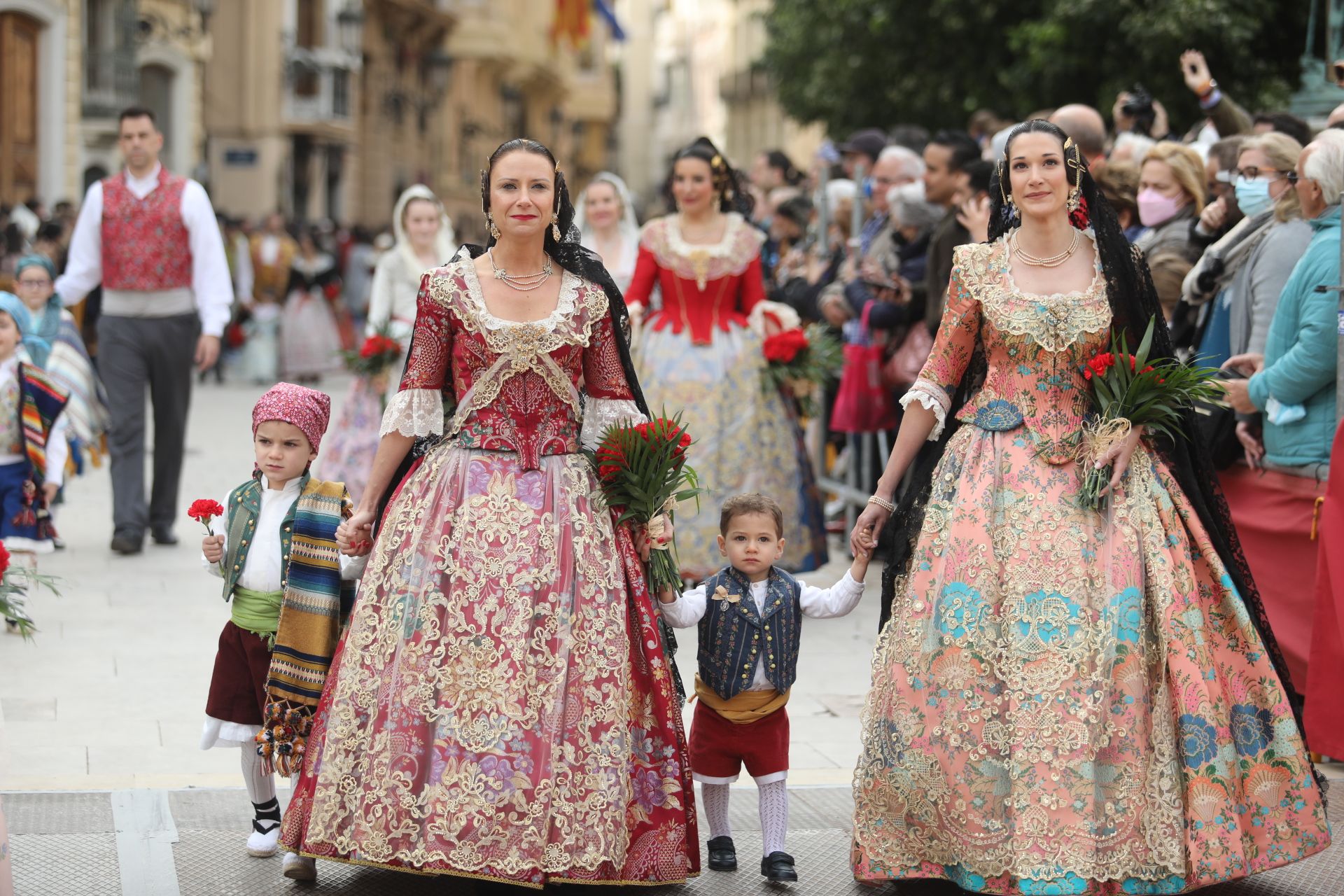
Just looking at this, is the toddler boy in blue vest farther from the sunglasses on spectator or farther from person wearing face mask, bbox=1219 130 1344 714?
the sunglasses on spectator

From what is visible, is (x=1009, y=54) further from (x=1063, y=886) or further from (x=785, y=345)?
(x=1063, y=886)

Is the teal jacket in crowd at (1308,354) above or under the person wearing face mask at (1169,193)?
under

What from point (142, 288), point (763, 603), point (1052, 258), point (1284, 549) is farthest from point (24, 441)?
point (1284, 549)

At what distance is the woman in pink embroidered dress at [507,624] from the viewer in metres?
4.41

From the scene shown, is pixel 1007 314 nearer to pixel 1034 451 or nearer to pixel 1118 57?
pixel 1034 451

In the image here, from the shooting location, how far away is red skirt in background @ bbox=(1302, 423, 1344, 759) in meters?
5.50

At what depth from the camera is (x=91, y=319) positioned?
9.73 meters

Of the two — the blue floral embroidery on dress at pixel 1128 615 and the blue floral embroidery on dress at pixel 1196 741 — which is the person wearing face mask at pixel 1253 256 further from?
the blue floral embroidery on dress at pixel 1196 741

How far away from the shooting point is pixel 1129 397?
4.74m

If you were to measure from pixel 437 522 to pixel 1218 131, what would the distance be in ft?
19.1

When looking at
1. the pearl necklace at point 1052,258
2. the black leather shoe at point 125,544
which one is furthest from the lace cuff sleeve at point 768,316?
the pearl necklace at point 1052,258

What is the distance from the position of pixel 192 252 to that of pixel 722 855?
18.2 ft

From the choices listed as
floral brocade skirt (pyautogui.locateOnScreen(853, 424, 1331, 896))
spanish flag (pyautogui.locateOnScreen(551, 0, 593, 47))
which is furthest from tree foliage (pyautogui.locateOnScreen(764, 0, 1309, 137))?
→ spanish flag (pyautogui.locateOnScreen(551, 0, 593, 47))

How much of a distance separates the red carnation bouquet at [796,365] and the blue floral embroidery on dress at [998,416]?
138 inches
